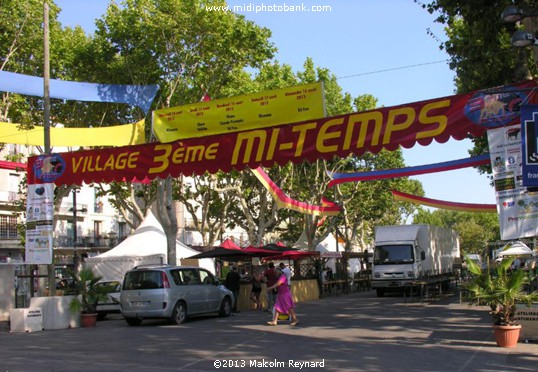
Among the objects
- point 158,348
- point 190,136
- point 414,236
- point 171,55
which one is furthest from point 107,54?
point 158,348

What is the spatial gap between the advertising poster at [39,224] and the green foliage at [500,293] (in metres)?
11.7

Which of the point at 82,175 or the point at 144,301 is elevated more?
the point at 82,175

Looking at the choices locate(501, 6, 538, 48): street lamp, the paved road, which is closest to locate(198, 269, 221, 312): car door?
the paved road

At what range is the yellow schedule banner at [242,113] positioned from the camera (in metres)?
14.0

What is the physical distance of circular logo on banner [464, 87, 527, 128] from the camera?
37.9 feet

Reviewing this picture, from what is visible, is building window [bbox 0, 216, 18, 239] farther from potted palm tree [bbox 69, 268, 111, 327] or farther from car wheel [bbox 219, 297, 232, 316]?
car wheel [bbox 219, 297, 232, 316]

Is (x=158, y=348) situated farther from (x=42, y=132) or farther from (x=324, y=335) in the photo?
(x=42, y=132)

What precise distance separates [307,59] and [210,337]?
26146mm

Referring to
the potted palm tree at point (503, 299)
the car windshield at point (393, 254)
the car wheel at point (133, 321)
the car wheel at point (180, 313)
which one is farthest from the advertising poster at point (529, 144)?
the car windshield at point (393, 254)

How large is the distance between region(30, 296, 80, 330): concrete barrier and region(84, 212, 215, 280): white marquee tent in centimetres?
903

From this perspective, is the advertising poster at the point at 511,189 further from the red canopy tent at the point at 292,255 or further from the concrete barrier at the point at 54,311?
the red canopy tent at the point at 292,255

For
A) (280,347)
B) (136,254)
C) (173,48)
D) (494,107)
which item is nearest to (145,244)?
(136,254)

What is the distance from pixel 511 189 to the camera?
39.4 ft

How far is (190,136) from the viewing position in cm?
1576
